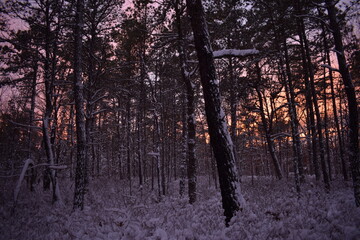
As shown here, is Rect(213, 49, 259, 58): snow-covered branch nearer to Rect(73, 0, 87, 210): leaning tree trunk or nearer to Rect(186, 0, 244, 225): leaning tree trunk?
Rect(186, 0, 244, 225): leaning tree trunk

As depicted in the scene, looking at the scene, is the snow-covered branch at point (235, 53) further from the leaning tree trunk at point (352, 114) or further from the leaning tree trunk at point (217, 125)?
the leaning tree trunk at point (352, 114)

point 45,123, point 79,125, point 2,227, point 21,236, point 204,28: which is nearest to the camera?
point 21,236

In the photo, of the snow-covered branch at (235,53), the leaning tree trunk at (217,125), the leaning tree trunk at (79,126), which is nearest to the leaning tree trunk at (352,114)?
the snow-covered branch at (235,53)

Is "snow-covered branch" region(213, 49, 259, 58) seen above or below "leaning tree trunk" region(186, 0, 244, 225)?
above

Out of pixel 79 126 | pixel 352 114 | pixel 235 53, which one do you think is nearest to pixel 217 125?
pixel 235 53

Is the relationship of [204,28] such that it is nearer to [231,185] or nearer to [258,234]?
[231,185]

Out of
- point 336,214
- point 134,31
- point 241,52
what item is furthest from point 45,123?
point 336,214

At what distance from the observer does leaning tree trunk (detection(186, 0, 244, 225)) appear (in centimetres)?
446

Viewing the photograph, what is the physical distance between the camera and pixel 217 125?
4.73 m

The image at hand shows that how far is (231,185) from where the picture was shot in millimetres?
4461

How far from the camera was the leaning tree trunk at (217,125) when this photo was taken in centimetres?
446

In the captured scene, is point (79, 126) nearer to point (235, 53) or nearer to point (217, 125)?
point (217, 125)

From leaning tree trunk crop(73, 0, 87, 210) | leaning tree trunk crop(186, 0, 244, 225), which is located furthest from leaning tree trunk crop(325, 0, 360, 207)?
leaning tree trunk crop(73, 0, 87, 210)

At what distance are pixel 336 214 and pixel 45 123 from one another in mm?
10232
